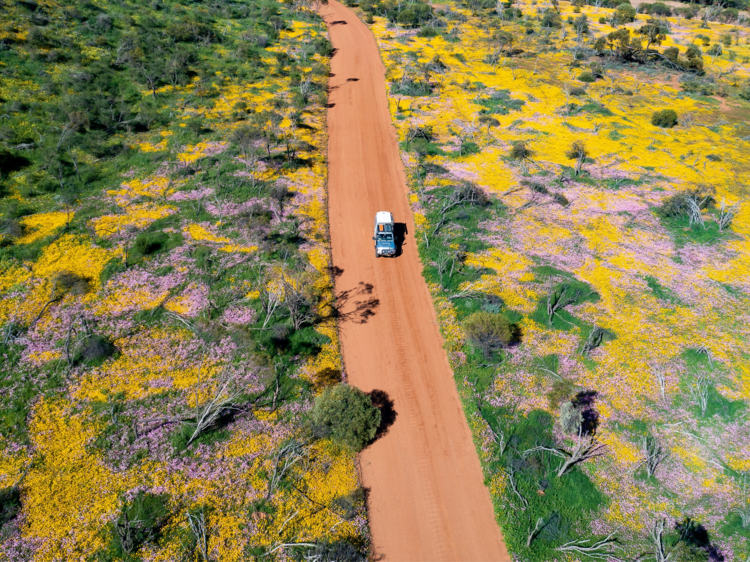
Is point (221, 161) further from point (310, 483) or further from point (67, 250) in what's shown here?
point (310, 483)

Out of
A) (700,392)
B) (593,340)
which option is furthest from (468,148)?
(700,392)

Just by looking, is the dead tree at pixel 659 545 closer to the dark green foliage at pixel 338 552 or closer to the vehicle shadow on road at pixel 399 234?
the dark green foliage at pixel 338 552

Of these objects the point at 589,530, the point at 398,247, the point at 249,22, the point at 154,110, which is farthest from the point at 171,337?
the point at 249,22

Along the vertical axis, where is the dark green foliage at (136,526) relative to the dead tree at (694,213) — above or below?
below

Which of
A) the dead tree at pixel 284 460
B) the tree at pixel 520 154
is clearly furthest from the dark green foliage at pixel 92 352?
the tree at pixel 520 154

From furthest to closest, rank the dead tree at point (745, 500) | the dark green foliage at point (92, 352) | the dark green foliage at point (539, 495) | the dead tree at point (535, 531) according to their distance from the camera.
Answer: the dark green foliage at point (92, 352)
the dead tree at point (745, 500)
the dark green foliage at point (539, 495)
the dead tree at point (535, 531)

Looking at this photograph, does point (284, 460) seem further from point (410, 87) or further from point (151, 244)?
point (410, 87)
